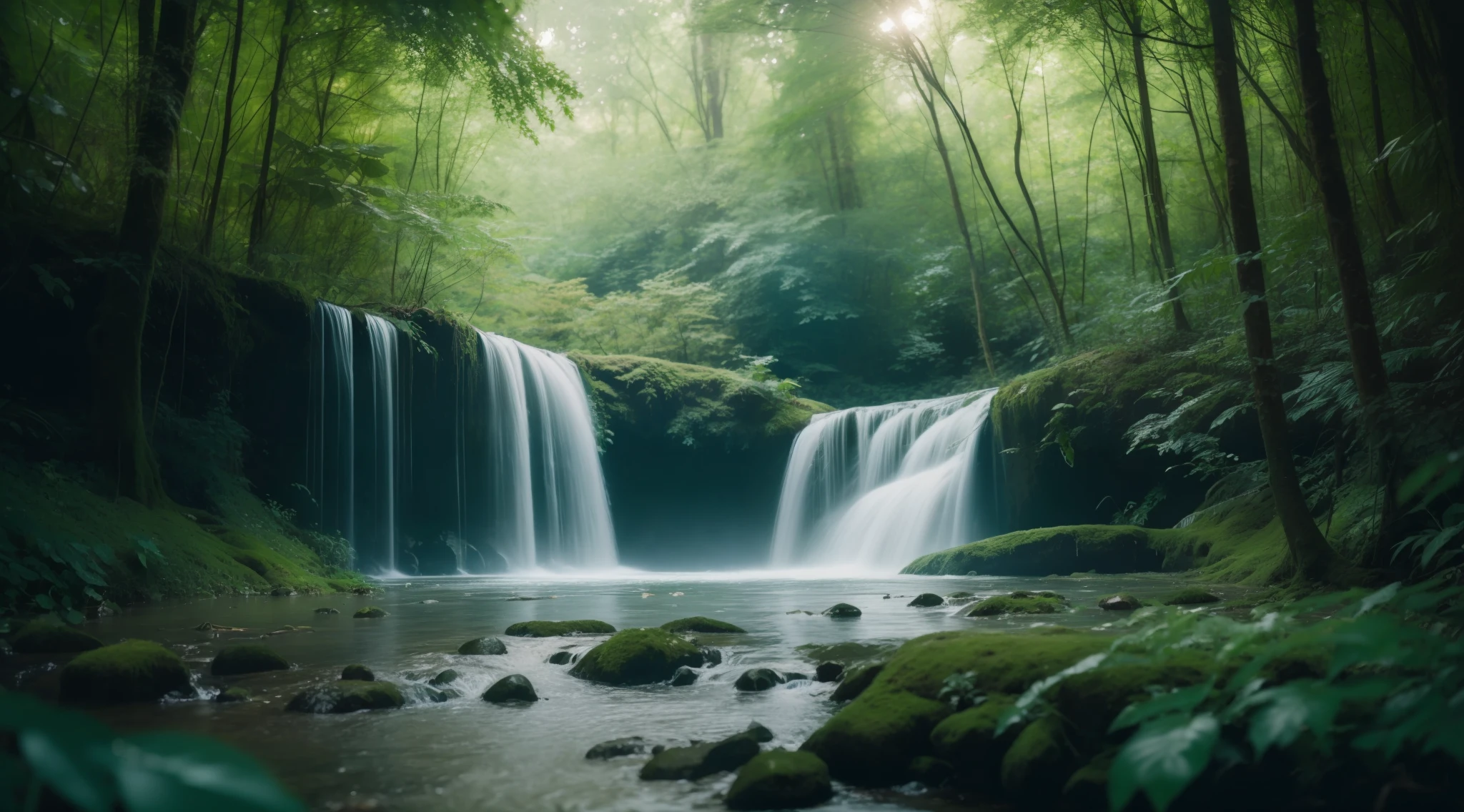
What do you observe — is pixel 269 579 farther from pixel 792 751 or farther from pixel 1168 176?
pixel 1168 176

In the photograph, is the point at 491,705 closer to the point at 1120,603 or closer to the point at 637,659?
the point at 637,659

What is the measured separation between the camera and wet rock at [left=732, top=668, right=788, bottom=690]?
4.38m

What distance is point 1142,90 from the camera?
10.9 m

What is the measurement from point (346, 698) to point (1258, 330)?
559 cm

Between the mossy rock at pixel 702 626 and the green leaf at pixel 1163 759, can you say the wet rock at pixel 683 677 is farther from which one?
the green leaf at pixel 1163 759

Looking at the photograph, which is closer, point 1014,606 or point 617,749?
point 617,749

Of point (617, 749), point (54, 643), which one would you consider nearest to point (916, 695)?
point (617, 749)

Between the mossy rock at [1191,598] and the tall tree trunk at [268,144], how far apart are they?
35.0 feet

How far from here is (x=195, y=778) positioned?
72 cm

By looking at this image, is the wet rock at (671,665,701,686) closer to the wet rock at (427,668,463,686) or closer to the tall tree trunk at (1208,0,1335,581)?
the wet rock at (427,668,463,686)

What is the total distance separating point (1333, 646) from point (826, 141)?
24.6 m

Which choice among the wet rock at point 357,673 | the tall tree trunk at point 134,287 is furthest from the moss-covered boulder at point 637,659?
the tall tree trunk at point 134,287

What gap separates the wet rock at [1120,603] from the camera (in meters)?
6.30

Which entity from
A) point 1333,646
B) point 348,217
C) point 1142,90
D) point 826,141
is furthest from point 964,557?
point 826,141
